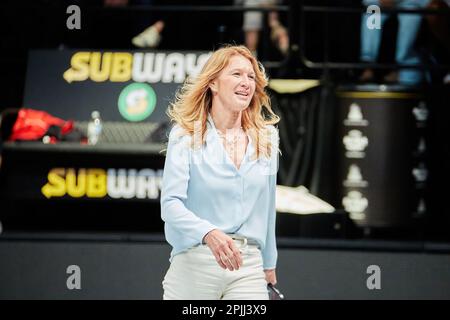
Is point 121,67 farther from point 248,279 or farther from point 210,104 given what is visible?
point 248,279

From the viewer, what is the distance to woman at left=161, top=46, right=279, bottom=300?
329 centimetres

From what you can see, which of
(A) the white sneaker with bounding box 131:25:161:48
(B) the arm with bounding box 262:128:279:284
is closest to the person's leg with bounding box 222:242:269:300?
(B) the arm with bounding box 262:128:279:284

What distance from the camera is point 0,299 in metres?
5.89

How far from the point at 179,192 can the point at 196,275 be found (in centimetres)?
30

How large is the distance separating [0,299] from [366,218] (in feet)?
8.09

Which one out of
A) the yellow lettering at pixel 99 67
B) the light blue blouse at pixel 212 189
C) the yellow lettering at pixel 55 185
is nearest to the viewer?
the light blue blouse at pixel 212 189

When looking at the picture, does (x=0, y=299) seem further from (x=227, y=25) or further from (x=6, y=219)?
(x=227, y=25)

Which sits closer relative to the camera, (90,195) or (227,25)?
(90,195)

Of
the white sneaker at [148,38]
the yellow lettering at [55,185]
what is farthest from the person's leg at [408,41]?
the yellow lettering at [55,185]

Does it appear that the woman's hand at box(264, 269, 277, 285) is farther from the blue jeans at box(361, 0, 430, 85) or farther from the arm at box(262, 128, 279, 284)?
the blue jeans at box(361, 0, 430, 85)

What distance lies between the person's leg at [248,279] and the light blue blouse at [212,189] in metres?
0.06

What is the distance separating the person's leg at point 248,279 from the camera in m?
3.31

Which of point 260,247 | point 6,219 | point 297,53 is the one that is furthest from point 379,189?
point 260,247

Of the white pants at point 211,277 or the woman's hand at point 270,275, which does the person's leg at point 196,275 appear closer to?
the white pants at point 211,277
